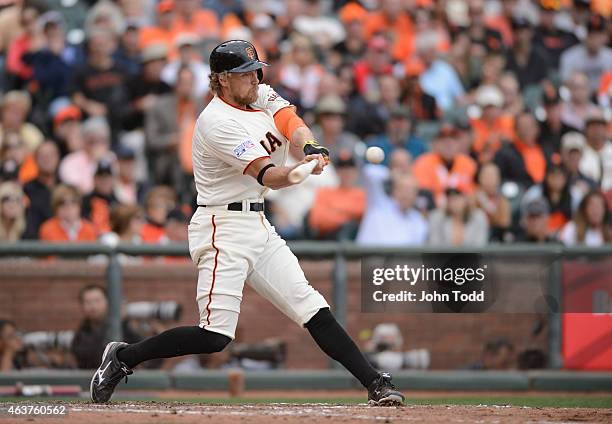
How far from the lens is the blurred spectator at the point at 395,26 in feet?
44.4

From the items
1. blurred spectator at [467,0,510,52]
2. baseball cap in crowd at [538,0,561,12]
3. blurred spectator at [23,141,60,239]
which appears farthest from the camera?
baseball cap in crowd at [538,0,561,12]

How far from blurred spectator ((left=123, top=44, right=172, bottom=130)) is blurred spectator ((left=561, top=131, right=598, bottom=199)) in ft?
12.6

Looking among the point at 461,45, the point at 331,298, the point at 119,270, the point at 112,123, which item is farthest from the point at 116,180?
the point at 461,45

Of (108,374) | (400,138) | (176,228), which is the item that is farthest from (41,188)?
(108,374)

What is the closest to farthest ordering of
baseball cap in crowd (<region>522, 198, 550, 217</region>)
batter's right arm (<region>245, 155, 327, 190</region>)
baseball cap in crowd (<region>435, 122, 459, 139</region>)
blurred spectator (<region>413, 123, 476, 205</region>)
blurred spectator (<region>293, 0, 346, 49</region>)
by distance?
batter's right arm (<region>245, 155, 327, 190</region>)
baseball cap in crowd (<region>522, 198, 550, 217</region>)
blurred spectator (<region>413, 123, 476, 205</region>)
baseball cap in crowd (<region>435, 122, 459, 139</region>)
blurred spectator (<region>293, 0, 346, 49</region>)

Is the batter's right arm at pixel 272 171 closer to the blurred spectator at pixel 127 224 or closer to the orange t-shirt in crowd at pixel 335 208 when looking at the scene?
the blurred spectator at pixel 127 224

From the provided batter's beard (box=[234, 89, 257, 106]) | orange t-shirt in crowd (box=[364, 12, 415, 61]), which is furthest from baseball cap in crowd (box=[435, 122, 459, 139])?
batter's beard (box=[234, 89, 257, 106])

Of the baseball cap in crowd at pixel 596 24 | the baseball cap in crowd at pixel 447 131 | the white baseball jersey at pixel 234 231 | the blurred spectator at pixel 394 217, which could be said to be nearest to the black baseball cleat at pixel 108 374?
the white baseball jersey at pixel 234 231

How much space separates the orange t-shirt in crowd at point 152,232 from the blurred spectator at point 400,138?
2.48 m

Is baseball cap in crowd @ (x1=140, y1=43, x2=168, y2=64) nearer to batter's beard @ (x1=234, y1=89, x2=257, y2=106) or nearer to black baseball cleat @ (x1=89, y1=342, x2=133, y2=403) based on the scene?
batter's beard @ (x1=234, y1=89, x2=257, y2=106)

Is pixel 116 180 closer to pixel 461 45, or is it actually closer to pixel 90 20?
pixel 90 20

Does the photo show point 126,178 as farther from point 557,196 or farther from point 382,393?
point 382,393

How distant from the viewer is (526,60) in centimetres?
1384

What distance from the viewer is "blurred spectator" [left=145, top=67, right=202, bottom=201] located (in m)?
11.5
